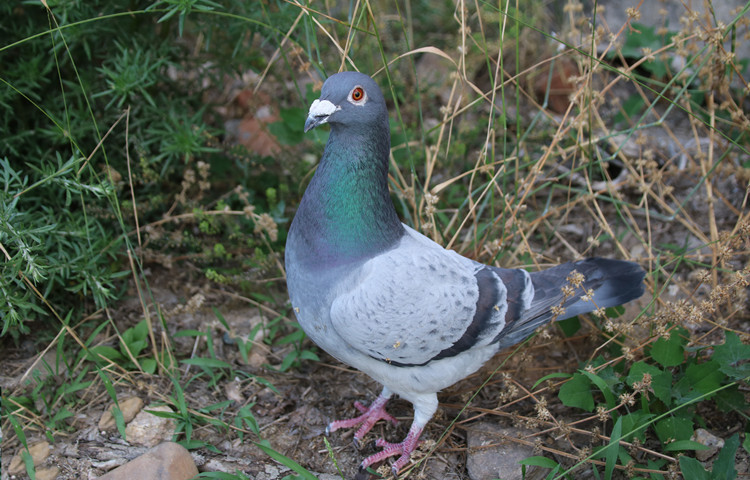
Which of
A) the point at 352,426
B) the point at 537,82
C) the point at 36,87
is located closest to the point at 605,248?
the point at 537,82

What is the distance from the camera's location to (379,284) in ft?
8.43

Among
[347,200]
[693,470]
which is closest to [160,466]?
[347,200]

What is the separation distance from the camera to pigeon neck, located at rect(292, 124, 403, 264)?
2.63m

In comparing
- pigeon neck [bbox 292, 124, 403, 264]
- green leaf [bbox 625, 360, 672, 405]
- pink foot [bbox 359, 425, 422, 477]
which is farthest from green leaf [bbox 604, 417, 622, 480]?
pigeon neck [bbox 292, 124, 403, 264]

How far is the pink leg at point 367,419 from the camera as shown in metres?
3.09

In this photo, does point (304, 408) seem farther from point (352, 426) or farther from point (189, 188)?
point (189, 188)

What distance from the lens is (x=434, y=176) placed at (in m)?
4.35

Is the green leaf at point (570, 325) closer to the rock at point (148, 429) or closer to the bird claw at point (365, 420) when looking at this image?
the bird claw at point (365, 420)

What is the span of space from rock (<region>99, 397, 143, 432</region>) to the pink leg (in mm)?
928

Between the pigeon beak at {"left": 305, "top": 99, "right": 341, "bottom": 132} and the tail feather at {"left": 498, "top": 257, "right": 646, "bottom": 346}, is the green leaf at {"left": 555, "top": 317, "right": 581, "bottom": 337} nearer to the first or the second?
the tail feather at {"left": 498, "top": 257, "right": 646, "bottom": 346}

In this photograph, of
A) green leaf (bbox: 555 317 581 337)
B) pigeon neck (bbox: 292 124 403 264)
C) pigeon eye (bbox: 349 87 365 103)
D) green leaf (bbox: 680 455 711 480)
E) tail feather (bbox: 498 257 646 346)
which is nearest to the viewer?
green leaf (bbox: 680 455 711 480)

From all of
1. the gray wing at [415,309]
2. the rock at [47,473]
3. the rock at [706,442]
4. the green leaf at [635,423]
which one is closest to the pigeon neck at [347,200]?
the gray wing at [415,309]

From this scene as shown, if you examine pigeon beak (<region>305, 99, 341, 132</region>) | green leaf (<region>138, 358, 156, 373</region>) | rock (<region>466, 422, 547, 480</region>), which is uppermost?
pigeon beak (<region>305, 99, 341, 132</region>)

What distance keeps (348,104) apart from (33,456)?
206 centimetres
